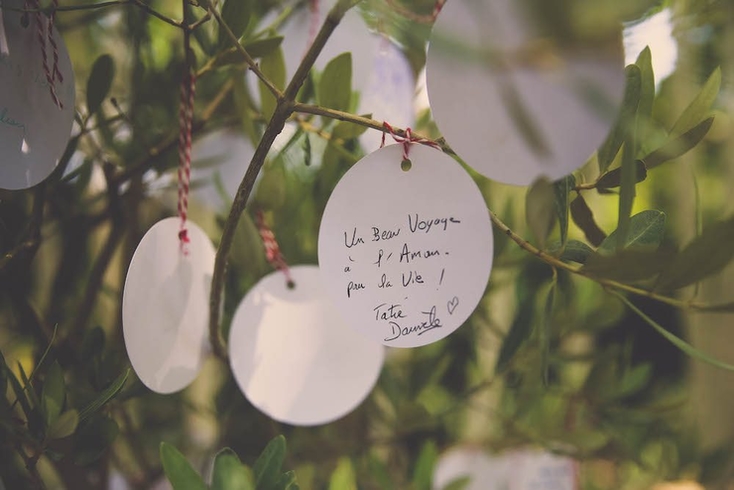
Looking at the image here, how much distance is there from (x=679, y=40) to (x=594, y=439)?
41cm

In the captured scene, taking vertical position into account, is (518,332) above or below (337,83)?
below

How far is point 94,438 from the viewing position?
42cm

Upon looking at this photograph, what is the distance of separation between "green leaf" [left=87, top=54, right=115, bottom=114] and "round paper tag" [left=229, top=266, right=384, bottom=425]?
0.63 ft

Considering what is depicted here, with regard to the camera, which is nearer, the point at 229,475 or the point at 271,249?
the point at 229,475

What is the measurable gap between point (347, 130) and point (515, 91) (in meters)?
0.19

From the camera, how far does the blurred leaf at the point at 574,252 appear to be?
0.37m

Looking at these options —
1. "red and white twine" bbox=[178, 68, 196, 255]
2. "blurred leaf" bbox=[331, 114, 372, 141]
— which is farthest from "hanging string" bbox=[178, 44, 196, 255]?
"blurred leaf" bbox=[331, 114, 372, 141]

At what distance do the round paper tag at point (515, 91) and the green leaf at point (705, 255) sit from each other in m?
0.07

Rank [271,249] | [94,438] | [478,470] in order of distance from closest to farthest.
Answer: [94,438], [271,249], [478,470]

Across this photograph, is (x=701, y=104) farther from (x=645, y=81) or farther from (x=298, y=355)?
(x=298, y=355)

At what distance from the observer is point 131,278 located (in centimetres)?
42

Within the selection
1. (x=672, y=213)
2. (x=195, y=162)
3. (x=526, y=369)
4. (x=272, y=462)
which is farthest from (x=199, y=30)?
(x=672, y=213)
